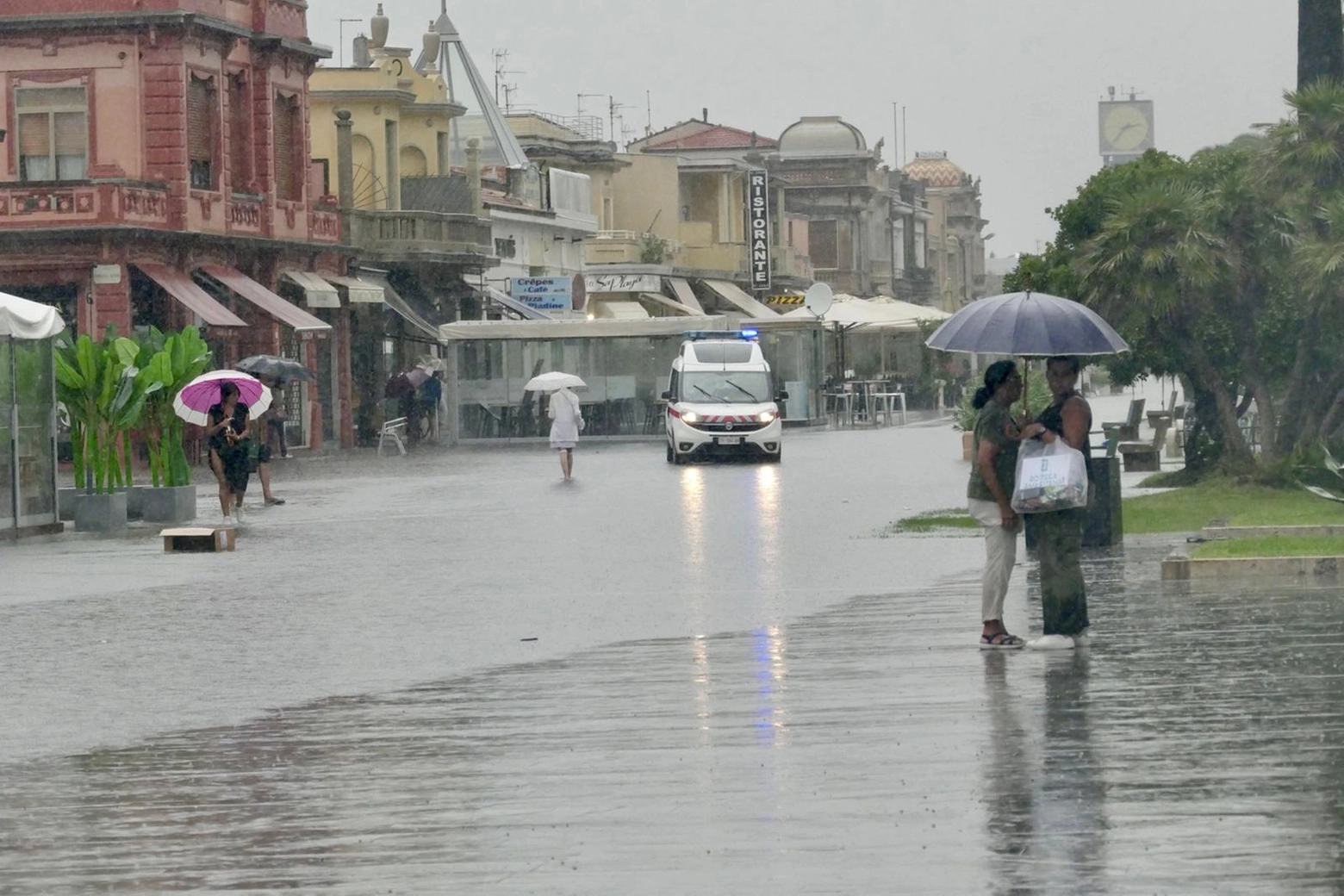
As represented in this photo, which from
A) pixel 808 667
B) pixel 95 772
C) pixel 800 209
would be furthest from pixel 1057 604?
pixel 800 209

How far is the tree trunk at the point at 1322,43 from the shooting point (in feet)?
98.1

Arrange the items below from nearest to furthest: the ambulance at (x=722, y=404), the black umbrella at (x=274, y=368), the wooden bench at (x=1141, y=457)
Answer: the wooden bench at (x=1141, y=457) → the black umbrella at (x=274, y=368) → the ambulance at (x=722, y=404)

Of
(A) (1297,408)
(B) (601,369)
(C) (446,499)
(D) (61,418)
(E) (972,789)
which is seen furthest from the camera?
(B) (601,369)

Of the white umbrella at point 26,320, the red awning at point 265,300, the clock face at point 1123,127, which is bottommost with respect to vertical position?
the white umbrella at point 26,320

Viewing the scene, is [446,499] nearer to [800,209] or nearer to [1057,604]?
[1057,604]

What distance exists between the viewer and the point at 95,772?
10219 mm

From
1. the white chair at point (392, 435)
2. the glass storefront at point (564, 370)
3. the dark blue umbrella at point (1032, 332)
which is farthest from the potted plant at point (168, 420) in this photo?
the glass storefront at point (564, 370)

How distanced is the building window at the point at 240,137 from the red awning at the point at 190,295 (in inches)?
169

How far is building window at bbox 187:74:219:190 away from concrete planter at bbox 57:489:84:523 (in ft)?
64.8

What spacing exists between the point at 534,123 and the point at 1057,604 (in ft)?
240

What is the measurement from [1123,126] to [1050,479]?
176420mm

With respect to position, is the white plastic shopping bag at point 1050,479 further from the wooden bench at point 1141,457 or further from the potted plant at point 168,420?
the wooden bench at point 1141,457

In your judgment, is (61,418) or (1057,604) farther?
(61,418)

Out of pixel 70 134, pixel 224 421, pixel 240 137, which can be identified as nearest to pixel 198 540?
pixel 224 421
